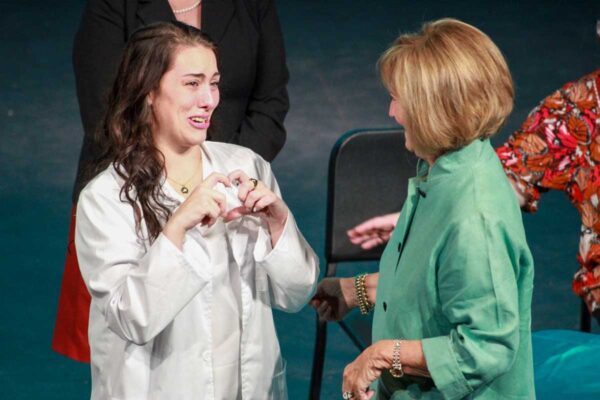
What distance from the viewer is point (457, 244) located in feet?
7.32

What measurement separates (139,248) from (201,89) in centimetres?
41

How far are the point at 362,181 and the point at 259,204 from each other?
4.41 feet

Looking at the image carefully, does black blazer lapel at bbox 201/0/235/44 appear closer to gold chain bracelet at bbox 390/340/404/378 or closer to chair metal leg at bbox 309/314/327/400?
chair metal leg at bbox 309/314/327/400

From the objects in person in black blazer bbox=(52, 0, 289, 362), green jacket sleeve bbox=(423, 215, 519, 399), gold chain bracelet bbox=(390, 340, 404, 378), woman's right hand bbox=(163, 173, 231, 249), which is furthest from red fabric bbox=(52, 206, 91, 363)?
green jacket sleeve bbox=(423, 215, 519, 399)

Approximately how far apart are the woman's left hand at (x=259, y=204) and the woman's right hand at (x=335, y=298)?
0.88 ft

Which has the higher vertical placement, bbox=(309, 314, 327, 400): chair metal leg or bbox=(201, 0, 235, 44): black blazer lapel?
bbox=(201, 0, 235, 44): black blazer lapel

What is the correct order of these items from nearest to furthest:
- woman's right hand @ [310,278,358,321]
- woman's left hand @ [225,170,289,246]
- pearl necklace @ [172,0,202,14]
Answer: woman's left hand @ [225,170,289,246] < woman's right hand @ [310,278,358,321] < pearl necklace @ [172,0,202,14]

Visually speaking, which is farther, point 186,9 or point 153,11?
point 186,9

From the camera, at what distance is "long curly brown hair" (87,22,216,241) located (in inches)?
106

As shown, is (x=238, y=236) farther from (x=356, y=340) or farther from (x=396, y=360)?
(x=356, y=340)

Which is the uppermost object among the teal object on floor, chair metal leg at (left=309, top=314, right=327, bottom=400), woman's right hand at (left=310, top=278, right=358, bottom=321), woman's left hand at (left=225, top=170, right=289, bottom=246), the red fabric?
woman's left hand at (left=225, top=170, right=289, bottom=246)

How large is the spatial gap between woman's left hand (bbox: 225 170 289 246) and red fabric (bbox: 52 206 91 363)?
2.85 ft

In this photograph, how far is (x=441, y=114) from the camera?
7.44ft

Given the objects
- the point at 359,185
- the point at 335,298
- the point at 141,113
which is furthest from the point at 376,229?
the point at 141,113
